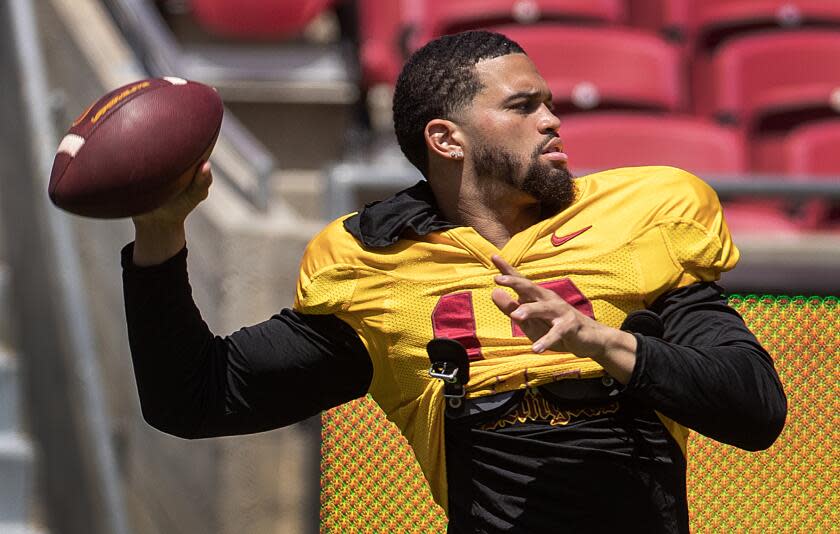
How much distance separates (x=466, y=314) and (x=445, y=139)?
0.28 metres

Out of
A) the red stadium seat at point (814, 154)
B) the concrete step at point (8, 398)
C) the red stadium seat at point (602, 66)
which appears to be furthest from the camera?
the red stadium seat at point (602, 66)

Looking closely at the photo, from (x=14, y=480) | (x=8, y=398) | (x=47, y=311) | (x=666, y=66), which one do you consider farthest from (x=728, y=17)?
(x=14, y=480)

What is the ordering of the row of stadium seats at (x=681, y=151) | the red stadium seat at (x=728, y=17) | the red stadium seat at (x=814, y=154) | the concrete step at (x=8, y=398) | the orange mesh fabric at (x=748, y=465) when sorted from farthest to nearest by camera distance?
1. the red stadium seat at (x=728, y=17)
2. the red stadium seat at (x=814, y=154)
3. the row of stadium seats at (x=681, y=151)
4. the concrete step at (x=8, y=398)
5. the orange mesh fabric at (x=748, y=465)

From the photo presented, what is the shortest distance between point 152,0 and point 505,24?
5.68 ft

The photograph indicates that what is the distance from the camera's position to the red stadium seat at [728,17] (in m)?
5.44

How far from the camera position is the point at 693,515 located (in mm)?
2490

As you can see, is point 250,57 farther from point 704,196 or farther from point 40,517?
point 704,196

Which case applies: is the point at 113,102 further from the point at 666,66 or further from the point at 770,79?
the point at 770,79

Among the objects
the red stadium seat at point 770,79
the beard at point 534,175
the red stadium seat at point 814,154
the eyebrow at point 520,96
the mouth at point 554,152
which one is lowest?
the red stadium seat at point 814,154

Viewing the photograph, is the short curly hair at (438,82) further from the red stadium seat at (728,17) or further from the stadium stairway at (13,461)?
the red stadium seat at (728,17)

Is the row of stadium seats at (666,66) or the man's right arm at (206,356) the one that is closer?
the man's right arm at (206,356)

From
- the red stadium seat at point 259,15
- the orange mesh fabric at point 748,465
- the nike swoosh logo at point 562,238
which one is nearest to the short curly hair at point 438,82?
the nike swoosh logo at point 562,238

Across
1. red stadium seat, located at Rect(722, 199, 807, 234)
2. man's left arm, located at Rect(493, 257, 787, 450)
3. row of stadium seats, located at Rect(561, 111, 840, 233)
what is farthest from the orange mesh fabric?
row of stadium seats, located at Rect(561, 111, 840, 233)

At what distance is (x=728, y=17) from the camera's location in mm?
5426
